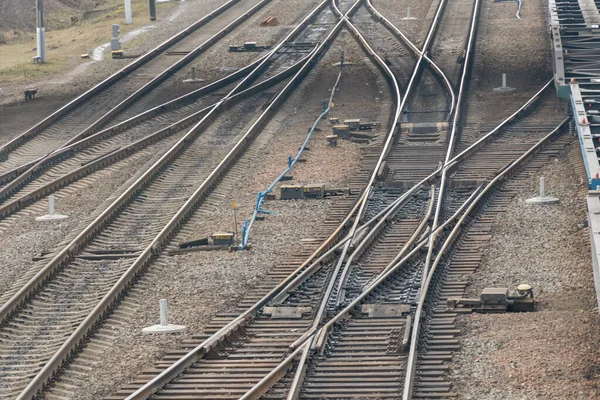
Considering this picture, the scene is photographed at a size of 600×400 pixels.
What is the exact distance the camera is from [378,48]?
39.2 m

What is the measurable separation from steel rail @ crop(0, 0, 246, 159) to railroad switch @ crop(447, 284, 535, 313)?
14.9 m

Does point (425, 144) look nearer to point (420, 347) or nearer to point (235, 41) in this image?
point (420, 347)

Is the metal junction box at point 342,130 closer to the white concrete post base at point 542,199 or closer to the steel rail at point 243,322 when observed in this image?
the steel rail at point 243,322

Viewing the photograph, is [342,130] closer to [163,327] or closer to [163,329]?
[163,327]

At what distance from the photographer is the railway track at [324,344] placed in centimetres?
1404

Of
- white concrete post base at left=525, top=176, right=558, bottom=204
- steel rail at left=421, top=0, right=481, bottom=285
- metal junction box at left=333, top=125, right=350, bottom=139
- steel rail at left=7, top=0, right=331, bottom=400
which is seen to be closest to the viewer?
steel rail at left=7, top=0, right=331, bottom=400

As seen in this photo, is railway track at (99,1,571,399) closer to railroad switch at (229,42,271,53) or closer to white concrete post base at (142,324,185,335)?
white concrete post base at (142,324,185,335)

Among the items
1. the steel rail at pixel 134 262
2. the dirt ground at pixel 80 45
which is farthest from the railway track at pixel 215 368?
the dirt ground at pixel 80 45

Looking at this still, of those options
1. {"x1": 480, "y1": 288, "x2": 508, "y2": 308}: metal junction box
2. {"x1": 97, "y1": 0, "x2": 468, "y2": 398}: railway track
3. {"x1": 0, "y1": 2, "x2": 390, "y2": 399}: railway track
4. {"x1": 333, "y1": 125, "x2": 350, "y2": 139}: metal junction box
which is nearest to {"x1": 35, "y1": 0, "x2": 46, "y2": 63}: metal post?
{"x1": 0, "y1": 2, "x2": 390, "y2": 399}: railway track

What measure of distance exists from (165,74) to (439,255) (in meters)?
19.5

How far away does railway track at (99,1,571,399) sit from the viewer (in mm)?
14039

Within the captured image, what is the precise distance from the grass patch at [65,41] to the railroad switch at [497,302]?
2434 cm

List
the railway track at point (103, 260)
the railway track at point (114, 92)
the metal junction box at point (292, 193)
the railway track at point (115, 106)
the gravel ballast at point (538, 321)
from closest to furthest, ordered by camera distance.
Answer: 1. the gravel ballast at point (538, 321)
2. the railway track at point (103, 260)
3. the metal junction box at point (292, 193)
4. the railway track at point (115, 106)
5. the railway track at point (114, 92)

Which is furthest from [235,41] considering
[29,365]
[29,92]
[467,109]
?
[29,365]
